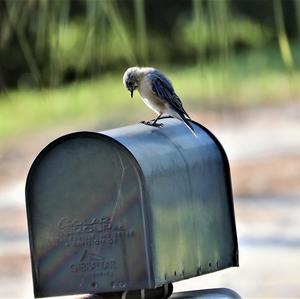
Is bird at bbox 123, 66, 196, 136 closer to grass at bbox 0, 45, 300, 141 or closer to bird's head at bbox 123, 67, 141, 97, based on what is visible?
bird's head at bbox 123, 67, 141, 97

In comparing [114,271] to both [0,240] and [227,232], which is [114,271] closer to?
[227,232]

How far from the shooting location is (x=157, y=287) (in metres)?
2.32

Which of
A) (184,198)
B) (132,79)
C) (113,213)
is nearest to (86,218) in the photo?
(113,213)

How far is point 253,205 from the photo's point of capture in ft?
33.0

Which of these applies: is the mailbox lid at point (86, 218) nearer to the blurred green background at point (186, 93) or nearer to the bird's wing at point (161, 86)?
the blurred green background at point (186, 93)

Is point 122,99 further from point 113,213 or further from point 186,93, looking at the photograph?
point 113,213

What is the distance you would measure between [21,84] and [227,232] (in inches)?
502

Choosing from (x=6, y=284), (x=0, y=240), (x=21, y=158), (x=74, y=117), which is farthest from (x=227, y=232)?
(x=74, y=117)

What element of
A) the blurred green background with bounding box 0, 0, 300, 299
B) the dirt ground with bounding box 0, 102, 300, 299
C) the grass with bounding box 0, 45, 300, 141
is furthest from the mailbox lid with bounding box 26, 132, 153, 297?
the grass with bounding box 0, 45, 300, 141

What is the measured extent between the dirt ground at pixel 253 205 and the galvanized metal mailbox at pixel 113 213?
274 centimetres

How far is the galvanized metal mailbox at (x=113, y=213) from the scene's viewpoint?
2.28 meters

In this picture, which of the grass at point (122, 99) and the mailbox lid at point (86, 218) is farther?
the grass at point (122, 99)

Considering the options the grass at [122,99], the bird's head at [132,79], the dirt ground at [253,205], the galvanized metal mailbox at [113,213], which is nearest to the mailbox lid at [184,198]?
the galvanized metal mailbox at [113,213]

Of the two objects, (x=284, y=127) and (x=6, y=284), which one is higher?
(x=284, y=127)
